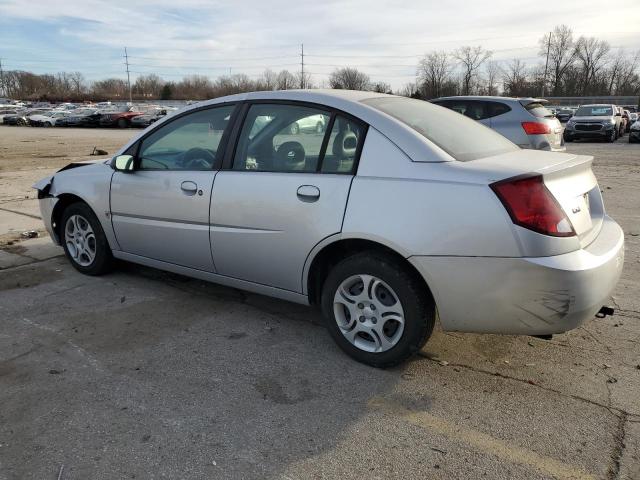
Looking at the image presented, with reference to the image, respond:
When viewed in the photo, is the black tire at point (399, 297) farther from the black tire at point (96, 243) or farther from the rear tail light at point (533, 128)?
the rear tail light at point (533, 128)

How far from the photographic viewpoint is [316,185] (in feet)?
10.4

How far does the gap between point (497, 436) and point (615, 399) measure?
31.1 inches

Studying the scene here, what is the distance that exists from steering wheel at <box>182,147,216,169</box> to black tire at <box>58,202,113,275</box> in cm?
123

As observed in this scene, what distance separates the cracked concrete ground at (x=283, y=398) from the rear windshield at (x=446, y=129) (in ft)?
4.23

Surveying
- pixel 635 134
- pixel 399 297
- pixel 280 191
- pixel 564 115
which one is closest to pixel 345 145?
pixel 280 191

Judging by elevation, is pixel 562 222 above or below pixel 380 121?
below

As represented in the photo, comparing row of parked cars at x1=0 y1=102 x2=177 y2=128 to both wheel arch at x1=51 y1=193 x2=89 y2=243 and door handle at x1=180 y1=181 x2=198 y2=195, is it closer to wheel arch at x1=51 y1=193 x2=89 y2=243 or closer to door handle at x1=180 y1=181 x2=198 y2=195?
wheel arch at x1=51 y1=193 x2=89 y2=243

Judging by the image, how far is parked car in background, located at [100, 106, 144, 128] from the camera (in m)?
38.7

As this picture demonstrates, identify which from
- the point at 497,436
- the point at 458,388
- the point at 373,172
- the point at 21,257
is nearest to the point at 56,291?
the point at 21,257

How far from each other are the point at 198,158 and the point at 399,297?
1.93m

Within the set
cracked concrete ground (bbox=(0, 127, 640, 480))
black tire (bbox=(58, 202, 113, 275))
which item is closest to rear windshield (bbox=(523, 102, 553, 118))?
cracked concrete ground (bbox=(0, 127, 640, 480))

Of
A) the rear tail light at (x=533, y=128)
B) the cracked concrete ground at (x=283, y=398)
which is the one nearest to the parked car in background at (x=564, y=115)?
the rear tail light at (x=533, y=128)

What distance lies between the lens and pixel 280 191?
334 centimetres

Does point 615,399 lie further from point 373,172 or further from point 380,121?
point 380,121
